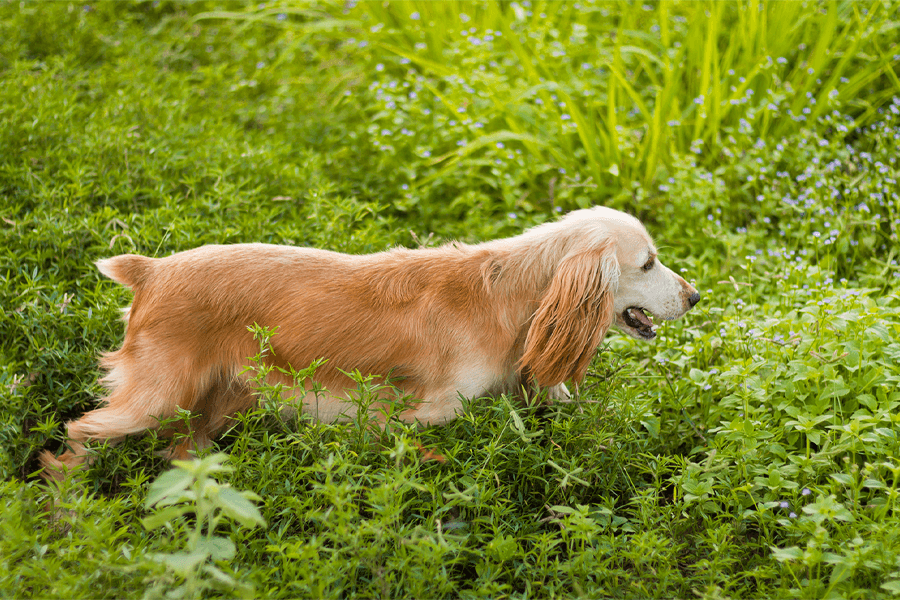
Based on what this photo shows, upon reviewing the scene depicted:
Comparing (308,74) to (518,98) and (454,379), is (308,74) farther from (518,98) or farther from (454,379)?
(454,379)

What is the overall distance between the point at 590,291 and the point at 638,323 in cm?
47

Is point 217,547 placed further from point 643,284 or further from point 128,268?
point 643,284

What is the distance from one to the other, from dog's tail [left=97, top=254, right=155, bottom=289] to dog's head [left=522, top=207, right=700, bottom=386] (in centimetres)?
152

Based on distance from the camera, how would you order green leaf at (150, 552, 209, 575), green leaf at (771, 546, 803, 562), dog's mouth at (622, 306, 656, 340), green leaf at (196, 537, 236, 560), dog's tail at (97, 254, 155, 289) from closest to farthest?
green leaf at (150, 552, 209, 575)
green leaf at (196, 537, 236, 560)
green leaf at (771, 546, 803, 562)
dog's tail at (97, 254, 155, 289)
dog's mouth at (622, 306, 656, 340)

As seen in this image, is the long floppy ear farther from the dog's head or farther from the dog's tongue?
the dog's tongue

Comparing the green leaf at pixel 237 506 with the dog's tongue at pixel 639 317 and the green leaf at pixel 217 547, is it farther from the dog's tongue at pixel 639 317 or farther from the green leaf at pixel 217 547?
the dog's tongue at pixel 639 317

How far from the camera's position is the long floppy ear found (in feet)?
9.12

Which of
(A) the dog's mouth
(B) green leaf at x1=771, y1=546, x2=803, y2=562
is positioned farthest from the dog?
(B) green leaf at x1=771, y1=546, x2=803, y2=562

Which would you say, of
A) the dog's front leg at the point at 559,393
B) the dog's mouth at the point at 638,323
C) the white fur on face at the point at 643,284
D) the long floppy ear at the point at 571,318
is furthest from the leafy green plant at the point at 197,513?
the dog's mouth at the point at 638,323

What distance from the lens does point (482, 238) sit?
424 cm

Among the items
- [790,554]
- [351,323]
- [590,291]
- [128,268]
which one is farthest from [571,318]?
[128,268]

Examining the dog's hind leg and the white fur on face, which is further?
the white fur on face

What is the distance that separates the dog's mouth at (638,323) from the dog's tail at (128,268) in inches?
77.5

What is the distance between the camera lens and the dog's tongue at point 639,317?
315cm
